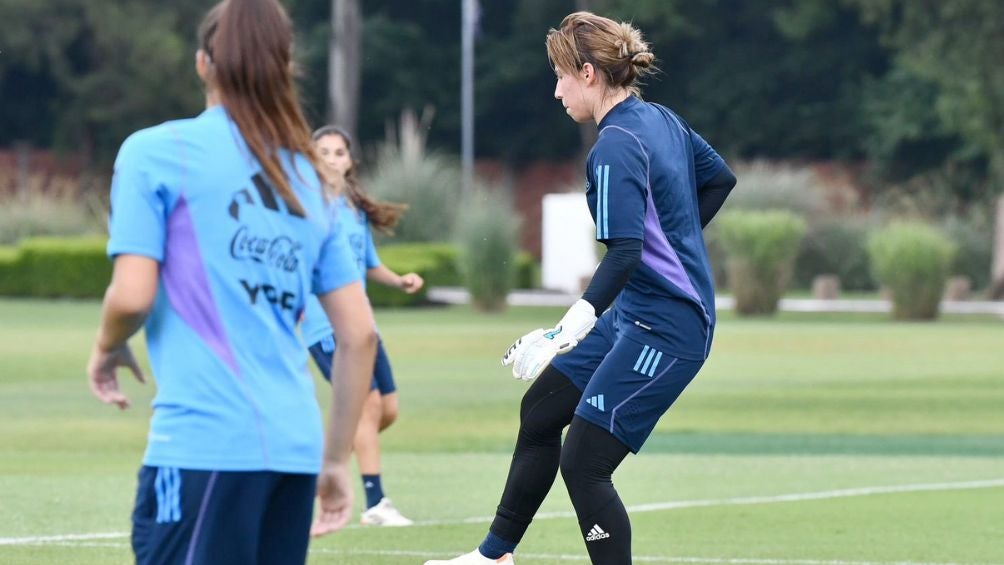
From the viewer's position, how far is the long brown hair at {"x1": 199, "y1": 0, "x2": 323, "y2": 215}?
3730 millimetres

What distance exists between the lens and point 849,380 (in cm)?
2045

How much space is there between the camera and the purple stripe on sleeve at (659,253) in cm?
600

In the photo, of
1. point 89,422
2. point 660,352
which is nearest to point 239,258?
point 660,352

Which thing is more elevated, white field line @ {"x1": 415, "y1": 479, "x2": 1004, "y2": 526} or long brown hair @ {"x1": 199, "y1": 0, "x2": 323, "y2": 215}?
long brown hair @ {"x1": 199, "y1": 0, "x2": 323, "y2": 215}

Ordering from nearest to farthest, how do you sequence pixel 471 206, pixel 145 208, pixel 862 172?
pixel 145 208
pixel 471 206
pixel 862 172

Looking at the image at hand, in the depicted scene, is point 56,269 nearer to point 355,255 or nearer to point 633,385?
point 355,255

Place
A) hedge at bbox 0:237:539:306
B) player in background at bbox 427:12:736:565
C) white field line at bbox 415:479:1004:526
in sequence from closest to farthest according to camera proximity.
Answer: player in background at bbox 427:12:736:565 < white field line at bbox 415:479:1004:526 < hedge at bbox 0:237:539:306

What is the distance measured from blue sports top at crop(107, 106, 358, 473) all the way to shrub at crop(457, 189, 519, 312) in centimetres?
2830

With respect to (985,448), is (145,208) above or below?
above

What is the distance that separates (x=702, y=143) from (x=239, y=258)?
2979mm

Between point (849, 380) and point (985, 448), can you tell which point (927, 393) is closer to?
point (849, 380)

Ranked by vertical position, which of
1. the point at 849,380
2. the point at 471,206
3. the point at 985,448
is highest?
the point at 985,448

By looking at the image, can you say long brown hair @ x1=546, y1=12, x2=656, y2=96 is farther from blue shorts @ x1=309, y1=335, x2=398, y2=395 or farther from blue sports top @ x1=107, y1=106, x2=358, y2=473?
blue shorts @ x1=309, y1=335, x2=398, y2=395

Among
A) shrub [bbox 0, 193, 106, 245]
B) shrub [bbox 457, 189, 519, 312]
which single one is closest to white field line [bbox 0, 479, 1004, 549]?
shrub [bbox 457, 189, 519, 312]
